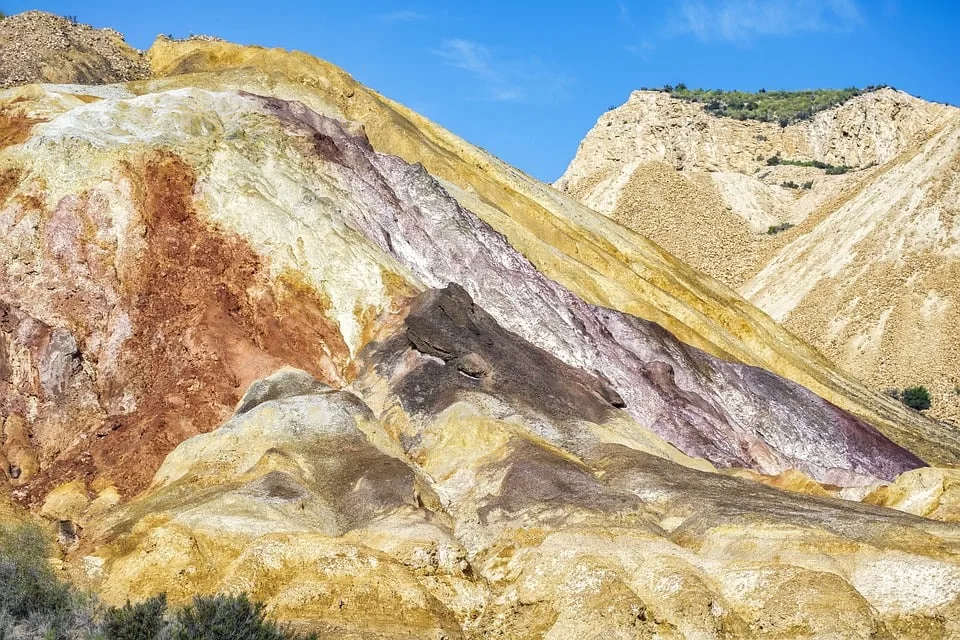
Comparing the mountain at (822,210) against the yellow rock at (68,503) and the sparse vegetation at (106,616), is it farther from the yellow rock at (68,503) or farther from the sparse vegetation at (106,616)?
the sparse vegetation at (106,616)

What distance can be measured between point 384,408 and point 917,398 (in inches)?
2209

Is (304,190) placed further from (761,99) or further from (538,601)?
(761,99)

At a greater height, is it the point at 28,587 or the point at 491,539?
the point at 491,539

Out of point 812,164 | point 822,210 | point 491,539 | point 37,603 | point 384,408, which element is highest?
point 812,164

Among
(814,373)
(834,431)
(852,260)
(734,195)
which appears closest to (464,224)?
(834,431)

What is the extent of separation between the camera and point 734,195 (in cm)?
12219

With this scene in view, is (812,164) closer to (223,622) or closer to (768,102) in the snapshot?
(768,102)

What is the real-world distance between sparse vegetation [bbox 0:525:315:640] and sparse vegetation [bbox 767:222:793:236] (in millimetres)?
102702

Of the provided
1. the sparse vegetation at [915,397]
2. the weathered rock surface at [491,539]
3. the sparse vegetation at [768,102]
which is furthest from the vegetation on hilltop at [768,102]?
the weathered rock surface at [491,539]

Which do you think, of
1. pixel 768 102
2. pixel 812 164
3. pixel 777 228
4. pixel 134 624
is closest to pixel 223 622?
pixel 134 624

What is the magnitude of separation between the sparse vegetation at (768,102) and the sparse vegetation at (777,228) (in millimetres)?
34459

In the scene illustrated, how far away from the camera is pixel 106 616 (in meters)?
17.9

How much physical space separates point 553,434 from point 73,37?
1503 inches

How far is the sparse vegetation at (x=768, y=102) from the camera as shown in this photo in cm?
15238
